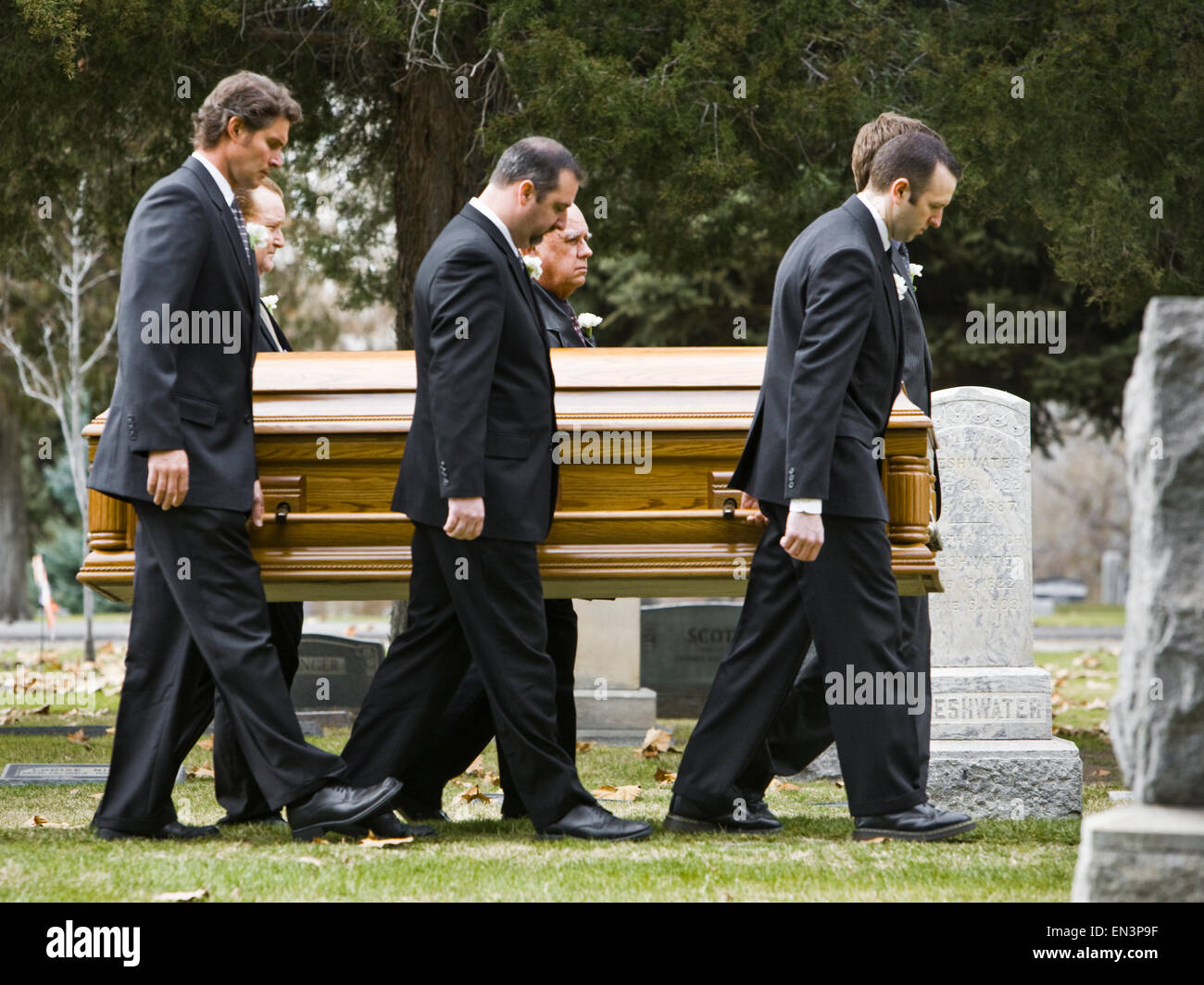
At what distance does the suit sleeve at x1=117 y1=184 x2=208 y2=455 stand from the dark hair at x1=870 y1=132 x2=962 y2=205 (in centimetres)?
191

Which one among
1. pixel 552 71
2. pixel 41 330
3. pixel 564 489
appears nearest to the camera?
pixel 564 489

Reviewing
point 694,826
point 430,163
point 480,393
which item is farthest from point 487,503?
point 430,163

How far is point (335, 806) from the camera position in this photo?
168 inches

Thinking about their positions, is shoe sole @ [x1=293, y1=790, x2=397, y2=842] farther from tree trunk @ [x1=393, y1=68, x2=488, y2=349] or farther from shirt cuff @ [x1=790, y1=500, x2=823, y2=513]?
tree trunk @ [x1=393, y1=68, x2=488, y2=349]

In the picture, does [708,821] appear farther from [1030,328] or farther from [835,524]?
[1030,328]

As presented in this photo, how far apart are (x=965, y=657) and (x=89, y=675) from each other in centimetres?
843

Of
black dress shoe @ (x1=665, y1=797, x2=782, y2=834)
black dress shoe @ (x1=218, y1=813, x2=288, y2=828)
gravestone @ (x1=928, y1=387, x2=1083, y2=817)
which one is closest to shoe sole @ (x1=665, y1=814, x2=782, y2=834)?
black dress shoe @ (x1=665, y1=797, x2=782, y2=834)

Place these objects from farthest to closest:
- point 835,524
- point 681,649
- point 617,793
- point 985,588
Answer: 1. point 681,649
2. point 985,588
3. point 617,793
4. point 835,524

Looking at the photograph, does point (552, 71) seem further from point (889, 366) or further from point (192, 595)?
point (192, 595)

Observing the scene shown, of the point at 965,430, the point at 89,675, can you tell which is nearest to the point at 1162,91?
the point at 965,430

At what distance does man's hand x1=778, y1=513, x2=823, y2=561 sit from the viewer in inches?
168

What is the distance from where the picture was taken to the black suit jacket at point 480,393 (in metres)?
4.25

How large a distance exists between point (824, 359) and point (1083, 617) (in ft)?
76.1

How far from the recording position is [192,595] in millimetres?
4223
